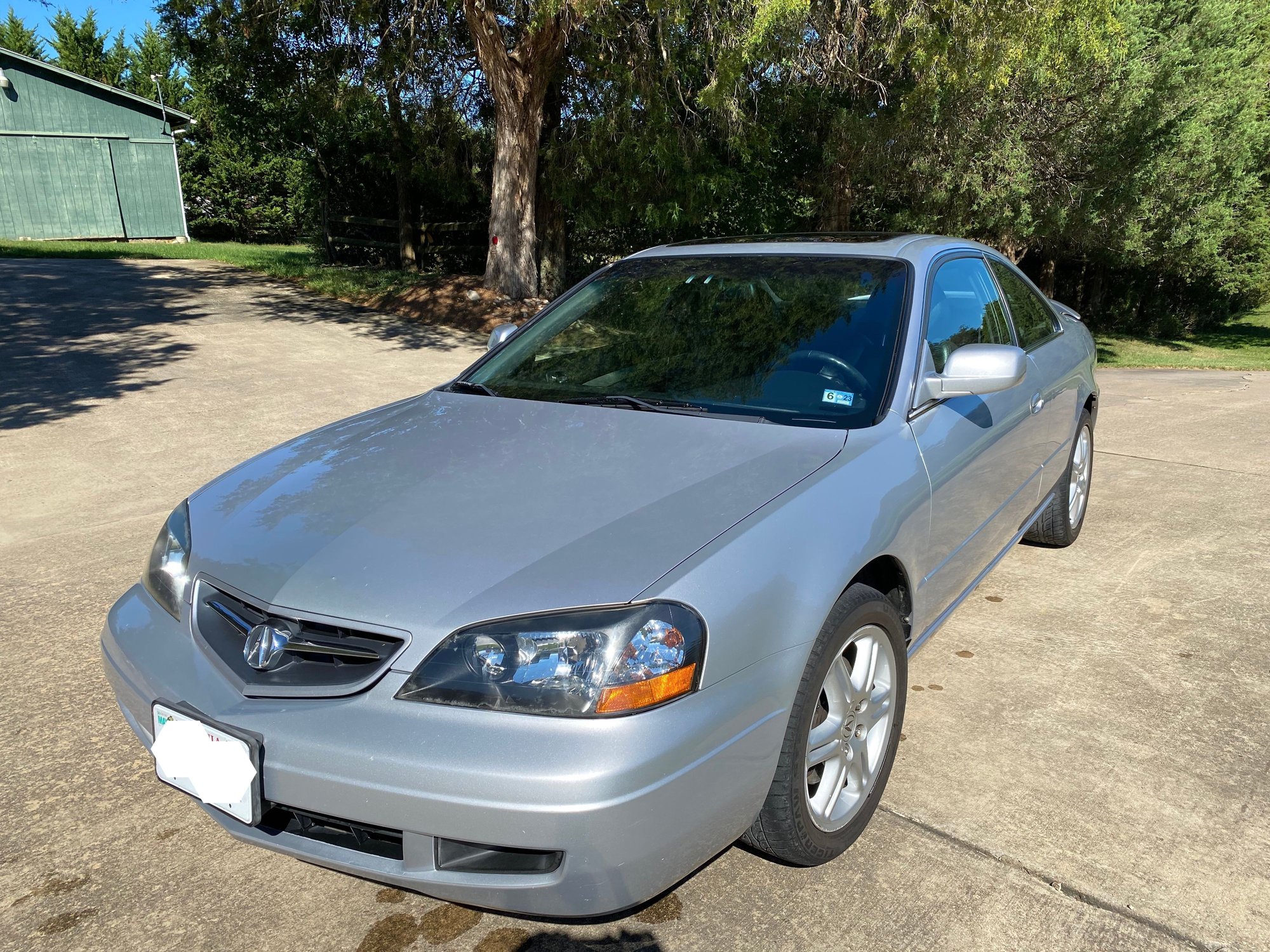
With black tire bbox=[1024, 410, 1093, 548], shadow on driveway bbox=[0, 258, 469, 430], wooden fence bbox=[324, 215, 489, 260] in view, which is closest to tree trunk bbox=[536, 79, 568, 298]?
wooden fence bbox=[324, 215, 489, 260]

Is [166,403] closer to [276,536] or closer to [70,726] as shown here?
[70,726]

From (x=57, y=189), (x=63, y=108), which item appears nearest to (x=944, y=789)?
(x=57, y=189)

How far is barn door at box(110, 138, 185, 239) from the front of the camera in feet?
78.9

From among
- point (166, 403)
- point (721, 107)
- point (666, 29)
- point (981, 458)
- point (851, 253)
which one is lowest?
point (166, 403)

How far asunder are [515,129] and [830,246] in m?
10.7

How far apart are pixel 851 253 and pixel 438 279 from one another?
39.0ft

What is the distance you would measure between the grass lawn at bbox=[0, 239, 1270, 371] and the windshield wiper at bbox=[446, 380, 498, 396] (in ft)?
32.2

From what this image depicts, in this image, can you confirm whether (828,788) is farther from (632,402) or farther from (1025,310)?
(1025,310)

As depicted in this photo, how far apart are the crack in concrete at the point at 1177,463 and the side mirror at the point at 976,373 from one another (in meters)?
4.73

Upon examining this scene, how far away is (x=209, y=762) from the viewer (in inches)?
86.6

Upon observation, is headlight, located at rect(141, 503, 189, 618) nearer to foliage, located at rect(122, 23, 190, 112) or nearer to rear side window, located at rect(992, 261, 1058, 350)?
rear side window, located at rect(992, 261, 1058, 350)

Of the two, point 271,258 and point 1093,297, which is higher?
point 271,258

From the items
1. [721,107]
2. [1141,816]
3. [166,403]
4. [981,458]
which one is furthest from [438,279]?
[1141,816]

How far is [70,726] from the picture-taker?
3.24 m
